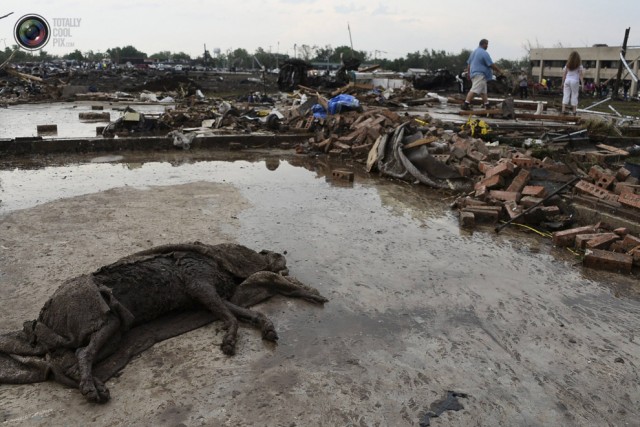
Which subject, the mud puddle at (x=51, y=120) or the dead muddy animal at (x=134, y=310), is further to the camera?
the mud puddle at (x=51, y=120)

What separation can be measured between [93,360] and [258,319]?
1111 millimetres

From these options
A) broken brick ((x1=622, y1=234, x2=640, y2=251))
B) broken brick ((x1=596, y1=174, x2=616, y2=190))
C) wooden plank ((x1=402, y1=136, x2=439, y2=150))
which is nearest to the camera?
broken brick ((x1=622, y1=234, x2=640, y2=251))

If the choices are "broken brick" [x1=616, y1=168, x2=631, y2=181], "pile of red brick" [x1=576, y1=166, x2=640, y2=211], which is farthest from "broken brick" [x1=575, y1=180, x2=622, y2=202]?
"broken brick" [x1=616, y1=168, x2=631, y2=181]

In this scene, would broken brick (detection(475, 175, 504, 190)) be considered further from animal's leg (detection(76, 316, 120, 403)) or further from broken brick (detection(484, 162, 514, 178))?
animal's leg (detection(76, 316, 120, 403))

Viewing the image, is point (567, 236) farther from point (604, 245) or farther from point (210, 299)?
point (210, 299)

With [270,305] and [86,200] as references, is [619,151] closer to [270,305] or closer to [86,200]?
[270,305]

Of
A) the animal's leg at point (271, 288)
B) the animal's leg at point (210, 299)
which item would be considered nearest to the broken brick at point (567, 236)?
the animal's leg at point (271, 288)

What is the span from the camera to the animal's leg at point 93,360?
275cm

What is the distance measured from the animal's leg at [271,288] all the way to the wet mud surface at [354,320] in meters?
0.10

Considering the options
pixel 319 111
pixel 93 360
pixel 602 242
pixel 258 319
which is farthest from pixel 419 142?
pixel 93 360

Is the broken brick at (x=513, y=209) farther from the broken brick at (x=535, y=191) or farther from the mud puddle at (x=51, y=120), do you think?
the mud puddle at (x=51, y=120)

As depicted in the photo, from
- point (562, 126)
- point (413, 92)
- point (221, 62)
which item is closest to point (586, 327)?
point (562, 126)

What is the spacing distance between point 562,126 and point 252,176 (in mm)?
8151

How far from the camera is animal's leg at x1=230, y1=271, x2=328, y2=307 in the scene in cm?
409
